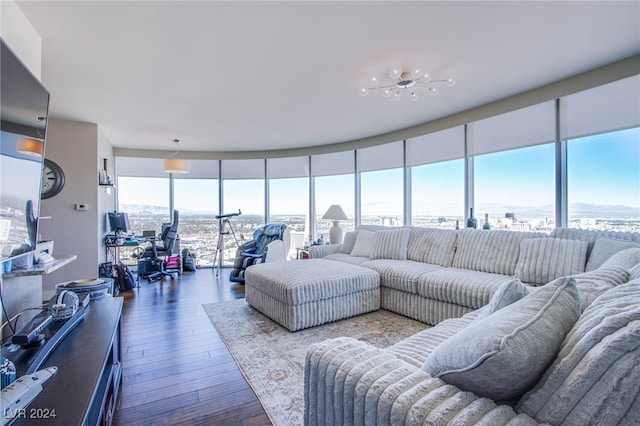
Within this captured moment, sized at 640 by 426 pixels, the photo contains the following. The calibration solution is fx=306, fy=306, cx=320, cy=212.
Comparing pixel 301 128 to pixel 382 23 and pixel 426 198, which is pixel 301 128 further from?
pixel 382 23

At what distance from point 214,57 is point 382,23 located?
1.41 metres

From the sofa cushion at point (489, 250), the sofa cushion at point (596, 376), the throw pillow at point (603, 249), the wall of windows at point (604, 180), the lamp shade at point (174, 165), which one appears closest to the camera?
the sofa cushion at point (596, 376)

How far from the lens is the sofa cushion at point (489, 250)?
3211mm

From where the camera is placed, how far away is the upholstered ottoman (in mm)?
3041

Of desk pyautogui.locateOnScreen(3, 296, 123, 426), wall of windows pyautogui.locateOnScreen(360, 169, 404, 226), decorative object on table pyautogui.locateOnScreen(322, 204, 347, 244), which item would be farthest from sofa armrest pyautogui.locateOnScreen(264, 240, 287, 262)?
desk pyautogui.locateOnScreen(3, 296, 123, 426)

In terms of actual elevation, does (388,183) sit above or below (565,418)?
above

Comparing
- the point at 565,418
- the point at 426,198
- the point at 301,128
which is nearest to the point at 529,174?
the point at 426,198

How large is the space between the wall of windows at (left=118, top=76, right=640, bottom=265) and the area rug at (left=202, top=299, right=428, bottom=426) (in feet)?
6.62

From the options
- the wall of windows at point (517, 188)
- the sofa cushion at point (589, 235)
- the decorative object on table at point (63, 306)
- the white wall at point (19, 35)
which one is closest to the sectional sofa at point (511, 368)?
the sofa cushion at point (589, 235)

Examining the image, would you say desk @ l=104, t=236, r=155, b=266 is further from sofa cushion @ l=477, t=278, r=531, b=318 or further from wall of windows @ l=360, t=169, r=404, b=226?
sofa cushion @ l=477, t=278, r=531, b=318

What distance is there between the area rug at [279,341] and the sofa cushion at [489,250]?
0.93 m

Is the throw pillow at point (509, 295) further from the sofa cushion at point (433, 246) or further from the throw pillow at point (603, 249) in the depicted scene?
the sofa cushion at point (433, 246)

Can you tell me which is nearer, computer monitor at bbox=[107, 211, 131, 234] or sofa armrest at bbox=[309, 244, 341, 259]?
sofa armrest at bbox=[309, 244, 341, 259]

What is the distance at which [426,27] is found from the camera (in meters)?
2.20
